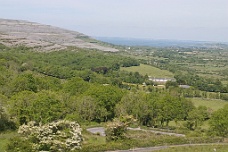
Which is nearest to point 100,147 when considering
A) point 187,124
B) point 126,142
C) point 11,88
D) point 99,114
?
point 126,142

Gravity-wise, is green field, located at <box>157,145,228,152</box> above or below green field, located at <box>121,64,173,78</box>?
above

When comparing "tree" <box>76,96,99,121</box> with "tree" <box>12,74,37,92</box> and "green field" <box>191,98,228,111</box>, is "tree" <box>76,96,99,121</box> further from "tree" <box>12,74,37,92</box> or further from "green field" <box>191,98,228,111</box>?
"green field" <box>191,98,228,111</box>

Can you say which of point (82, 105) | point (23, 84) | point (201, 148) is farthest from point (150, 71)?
point (201, 148)

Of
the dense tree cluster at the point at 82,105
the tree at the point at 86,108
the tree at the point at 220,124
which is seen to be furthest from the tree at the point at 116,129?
the tree at the point at 86,108

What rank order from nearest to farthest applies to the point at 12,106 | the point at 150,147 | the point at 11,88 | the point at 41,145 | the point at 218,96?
the point at 41,145 < the point at 150,147 < the point at 12,106 < the point at 11,88 < the point at 218,96

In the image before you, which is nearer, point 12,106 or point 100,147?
point 100,147

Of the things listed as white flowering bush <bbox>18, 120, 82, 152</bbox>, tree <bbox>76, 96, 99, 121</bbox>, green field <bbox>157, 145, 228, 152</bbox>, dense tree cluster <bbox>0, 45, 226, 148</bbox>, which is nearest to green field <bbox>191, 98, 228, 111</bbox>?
dense tree cluster <bbox>0, 45, 226, 148</bbox>

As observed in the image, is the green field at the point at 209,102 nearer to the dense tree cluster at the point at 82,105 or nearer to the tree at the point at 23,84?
the dense tree cluster at the point at 82,105

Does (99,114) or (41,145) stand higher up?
(41,145)

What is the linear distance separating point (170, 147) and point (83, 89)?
3774 centimetres

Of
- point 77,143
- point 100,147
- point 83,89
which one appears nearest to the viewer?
point 77,143

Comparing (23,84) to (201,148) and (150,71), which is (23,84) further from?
(150,71)

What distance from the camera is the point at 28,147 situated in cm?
2772

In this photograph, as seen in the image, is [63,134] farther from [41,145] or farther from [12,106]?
[12,106]
